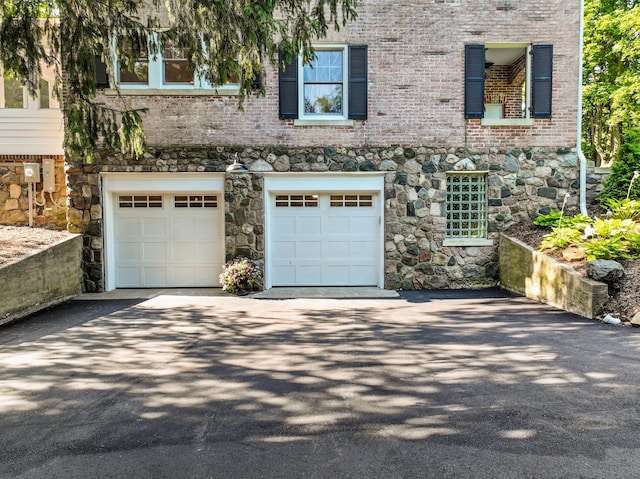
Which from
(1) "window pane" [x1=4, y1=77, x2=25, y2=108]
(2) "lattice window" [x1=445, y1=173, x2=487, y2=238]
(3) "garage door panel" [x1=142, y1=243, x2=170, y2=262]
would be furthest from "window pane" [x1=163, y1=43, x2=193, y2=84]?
(2) "lattice window" [x1=445, y1=173, x2=487, y2=238]

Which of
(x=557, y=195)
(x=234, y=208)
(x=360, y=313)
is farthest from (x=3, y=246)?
(x=557, y=195)

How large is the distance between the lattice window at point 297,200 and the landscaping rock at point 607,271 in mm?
5187

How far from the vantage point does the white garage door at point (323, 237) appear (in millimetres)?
9414

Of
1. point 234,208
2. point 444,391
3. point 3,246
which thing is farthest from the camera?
point 234,208

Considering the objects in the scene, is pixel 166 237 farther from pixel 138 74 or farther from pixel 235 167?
pixel 138 74

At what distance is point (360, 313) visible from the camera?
700 centimetres

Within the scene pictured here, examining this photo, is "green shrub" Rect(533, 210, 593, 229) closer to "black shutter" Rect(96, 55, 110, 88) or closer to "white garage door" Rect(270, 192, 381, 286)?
"white garage door" Rect(270, 192, 381, 286)

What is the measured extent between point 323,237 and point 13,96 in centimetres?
777

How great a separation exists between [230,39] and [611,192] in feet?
27.0

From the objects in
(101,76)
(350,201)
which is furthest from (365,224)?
(101,76)

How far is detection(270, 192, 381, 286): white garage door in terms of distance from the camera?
9.41m

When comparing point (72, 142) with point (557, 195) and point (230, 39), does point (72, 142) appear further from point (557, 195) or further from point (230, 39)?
point (557, 195)

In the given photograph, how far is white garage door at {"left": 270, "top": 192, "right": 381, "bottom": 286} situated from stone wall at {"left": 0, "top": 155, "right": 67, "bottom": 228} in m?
4.81

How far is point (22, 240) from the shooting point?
321 inches
